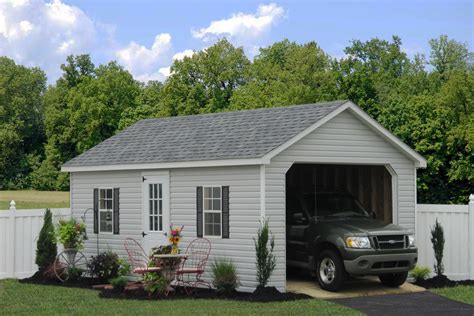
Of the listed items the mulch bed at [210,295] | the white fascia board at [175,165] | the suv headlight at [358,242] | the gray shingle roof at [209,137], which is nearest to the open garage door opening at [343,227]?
the suv headlight at [358,242]

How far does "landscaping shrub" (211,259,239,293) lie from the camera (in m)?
15.8

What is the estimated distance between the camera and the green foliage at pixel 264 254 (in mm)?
15516

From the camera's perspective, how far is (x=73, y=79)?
70500 mm

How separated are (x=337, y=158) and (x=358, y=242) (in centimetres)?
217

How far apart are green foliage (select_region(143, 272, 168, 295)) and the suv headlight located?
11.9 ft

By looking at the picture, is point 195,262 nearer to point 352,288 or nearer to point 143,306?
point 143,306

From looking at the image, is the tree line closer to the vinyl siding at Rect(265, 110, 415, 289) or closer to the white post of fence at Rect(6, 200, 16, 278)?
the vinyl siding at Rect(265, 110, 415, 289)

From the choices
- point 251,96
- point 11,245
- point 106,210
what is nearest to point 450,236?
point 106,210

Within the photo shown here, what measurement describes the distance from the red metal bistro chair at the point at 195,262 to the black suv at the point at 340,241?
6.06 ft

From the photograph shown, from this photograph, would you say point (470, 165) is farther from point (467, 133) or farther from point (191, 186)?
point (191, 186)

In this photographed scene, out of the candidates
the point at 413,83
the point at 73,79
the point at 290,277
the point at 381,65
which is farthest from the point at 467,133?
the point at 73,79

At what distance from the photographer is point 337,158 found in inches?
674

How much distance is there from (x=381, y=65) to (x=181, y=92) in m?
18.0

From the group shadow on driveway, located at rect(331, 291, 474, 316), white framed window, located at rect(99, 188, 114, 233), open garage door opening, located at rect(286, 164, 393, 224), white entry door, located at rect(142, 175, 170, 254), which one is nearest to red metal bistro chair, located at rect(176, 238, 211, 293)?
white entry door, located at rect(142, 175, 170, 254)
